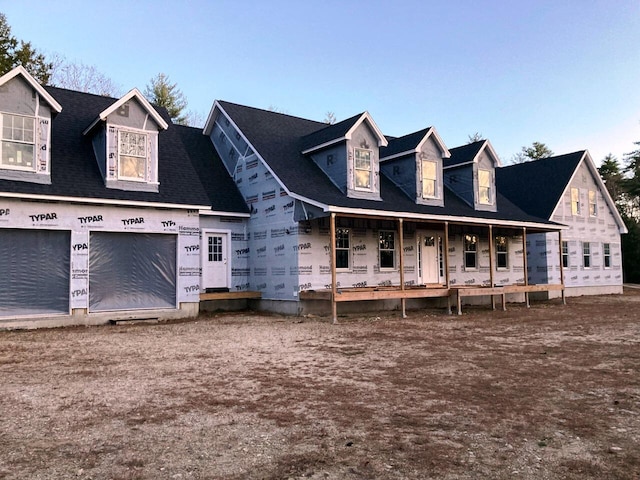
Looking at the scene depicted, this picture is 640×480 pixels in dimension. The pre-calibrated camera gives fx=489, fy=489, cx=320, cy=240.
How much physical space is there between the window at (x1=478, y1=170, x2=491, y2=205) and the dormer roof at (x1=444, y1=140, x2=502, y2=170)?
0.72 meters

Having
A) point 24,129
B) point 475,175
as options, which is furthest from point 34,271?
point 475,175

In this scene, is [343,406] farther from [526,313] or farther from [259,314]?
[526,313]

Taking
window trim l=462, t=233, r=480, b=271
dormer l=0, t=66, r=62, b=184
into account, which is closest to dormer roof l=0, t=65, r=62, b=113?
dormer l=0, t=66, r=62, b=184

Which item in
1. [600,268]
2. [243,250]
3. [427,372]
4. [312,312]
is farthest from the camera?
[600,268]

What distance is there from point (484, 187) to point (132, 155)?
1453 centimetres

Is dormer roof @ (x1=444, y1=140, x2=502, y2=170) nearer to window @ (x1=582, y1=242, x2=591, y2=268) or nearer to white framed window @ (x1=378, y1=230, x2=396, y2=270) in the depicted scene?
white framed window @ (x1=378, y1=230, x2=396, y2=270)

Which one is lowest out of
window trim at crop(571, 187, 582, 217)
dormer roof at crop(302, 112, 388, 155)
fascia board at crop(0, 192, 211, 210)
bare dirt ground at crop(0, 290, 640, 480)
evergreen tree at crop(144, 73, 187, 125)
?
bare dirt ground at crop(0, 290, 640, 480)

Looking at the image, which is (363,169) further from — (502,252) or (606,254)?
(606,254)

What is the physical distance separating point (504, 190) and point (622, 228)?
7.30 meters

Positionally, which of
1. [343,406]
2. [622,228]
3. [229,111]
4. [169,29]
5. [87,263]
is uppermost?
[169,29]

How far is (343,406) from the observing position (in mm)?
5703

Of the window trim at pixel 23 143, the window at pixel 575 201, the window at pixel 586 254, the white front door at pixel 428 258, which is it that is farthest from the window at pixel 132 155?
the window at pixel 586 254

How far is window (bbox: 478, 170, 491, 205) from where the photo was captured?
21297 millimetres

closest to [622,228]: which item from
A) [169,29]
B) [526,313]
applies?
[526,313]
